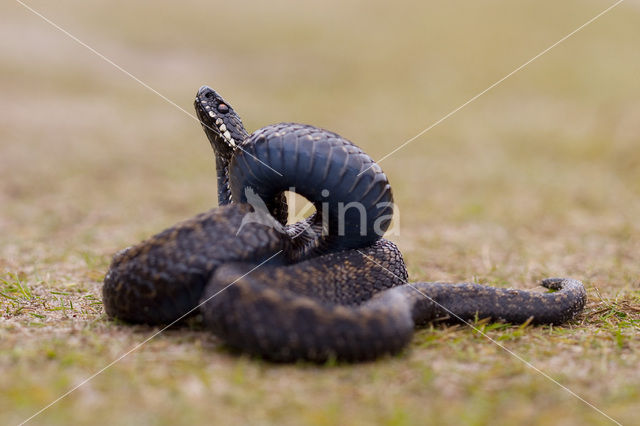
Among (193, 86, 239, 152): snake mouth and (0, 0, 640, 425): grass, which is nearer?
(0, 0, 640, 425): grass

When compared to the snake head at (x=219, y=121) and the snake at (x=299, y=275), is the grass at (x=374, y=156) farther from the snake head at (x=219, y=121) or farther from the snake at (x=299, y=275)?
the snake head at (x=219, y=121)

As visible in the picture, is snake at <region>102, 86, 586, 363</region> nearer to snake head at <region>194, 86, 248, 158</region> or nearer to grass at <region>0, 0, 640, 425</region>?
snake head at <region>194, 86, 248, 158</region>

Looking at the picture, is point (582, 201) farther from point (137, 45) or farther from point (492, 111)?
point (137, 45)

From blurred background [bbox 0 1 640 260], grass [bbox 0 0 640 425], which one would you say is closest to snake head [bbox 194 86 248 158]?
grass [bbox 0 0 640 425]

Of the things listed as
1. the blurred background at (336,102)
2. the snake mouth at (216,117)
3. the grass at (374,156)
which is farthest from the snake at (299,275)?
the blurred background at (336,102)

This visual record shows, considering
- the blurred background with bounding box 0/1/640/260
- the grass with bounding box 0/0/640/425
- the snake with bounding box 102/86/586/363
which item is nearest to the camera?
the grass with bounding box 0/0/640/425

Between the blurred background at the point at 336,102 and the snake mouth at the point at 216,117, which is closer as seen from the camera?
the snake mouth at the point at 216,117

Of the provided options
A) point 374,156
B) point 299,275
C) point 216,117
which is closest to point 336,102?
point 374,156
